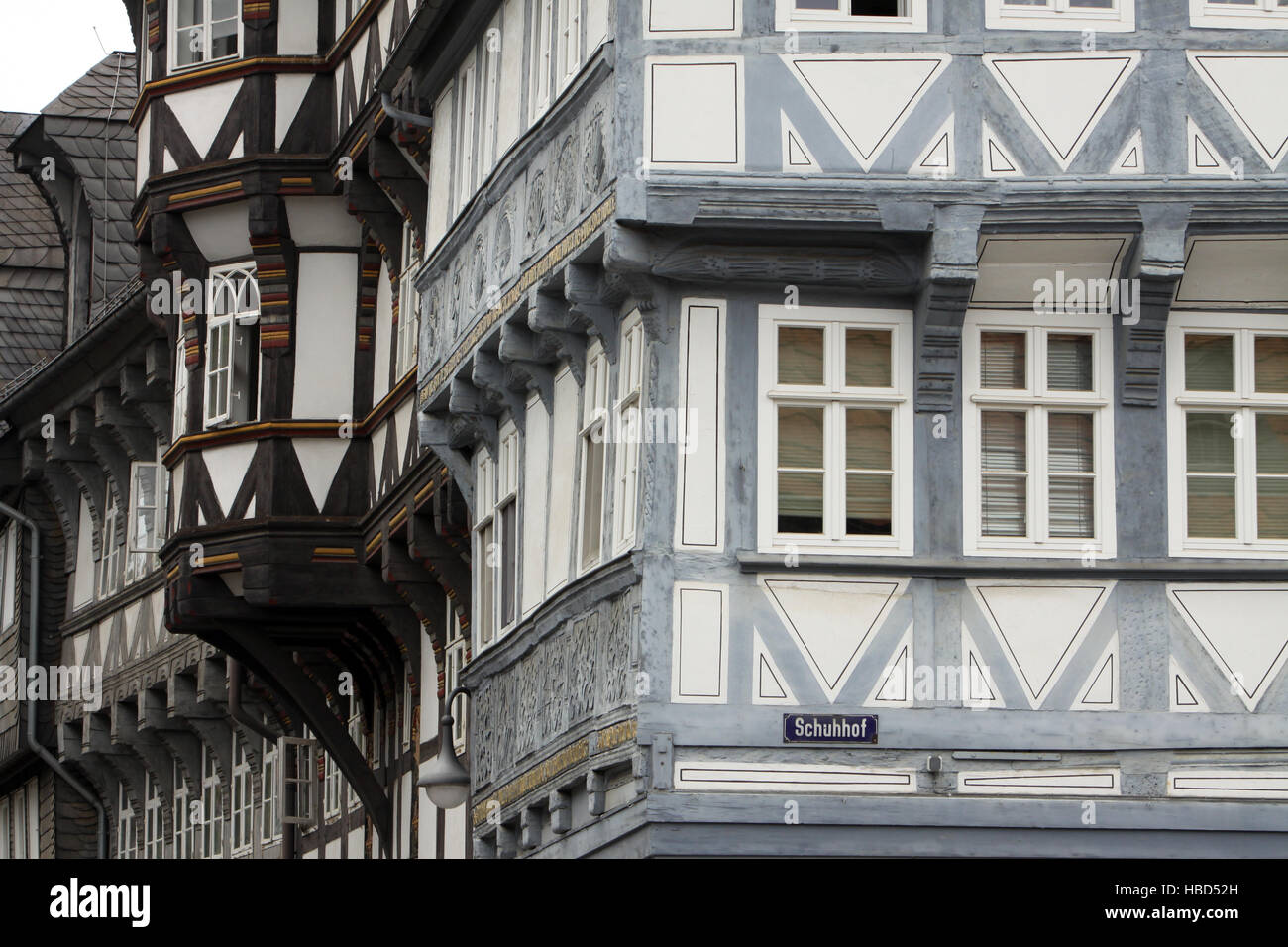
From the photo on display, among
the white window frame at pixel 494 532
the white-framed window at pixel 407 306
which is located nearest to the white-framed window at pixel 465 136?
the white window frame at pixel 494 532

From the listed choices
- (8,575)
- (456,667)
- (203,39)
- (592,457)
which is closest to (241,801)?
(8,575)

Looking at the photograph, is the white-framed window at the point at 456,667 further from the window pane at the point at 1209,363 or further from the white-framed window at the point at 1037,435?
the window pane at the point at 1209,363

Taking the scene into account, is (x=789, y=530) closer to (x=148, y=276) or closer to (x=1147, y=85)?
(x=1147, y=85)

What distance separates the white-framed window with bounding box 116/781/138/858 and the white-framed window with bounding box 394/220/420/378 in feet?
48.0

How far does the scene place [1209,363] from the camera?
66.6ft

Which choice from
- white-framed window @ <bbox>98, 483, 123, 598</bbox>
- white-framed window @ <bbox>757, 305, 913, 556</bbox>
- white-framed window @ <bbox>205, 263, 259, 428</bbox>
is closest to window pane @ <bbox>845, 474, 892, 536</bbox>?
white-framed window @ <bbox>757, 305, 913, 556</bbox>

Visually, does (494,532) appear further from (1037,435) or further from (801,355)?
(1037,435)

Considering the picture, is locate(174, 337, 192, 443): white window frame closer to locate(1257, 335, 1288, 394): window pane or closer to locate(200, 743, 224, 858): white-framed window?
locate(200, 743, 224, 858): white-framed window

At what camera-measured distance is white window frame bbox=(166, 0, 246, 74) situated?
100ft

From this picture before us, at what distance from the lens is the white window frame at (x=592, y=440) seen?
20.9 m

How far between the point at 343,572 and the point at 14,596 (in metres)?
16.4

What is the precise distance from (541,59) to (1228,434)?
5.47 metres

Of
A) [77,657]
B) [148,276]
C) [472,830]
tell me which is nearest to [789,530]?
[472,830]

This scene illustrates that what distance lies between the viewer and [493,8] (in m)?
23.9
